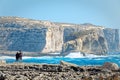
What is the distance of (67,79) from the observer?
20141mm

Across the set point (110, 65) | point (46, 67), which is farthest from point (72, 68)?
point (110, 65)

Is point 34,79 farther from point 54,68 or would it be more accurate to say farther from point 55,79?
point 54,68

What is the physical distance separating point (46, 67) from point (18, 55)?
37.8 feet

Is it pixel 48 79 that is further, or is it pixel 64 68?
pixel 64 68

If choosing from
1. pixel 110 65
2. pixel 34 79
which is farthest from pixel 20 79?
pixel 110 65

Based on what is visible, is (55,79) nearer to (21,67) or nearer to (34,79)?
(34,79)

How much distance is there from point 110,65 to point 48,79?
14.6 meters

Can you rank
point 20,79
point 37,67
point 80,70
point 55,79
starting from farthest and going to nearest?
1. point 37,67
2. point 80,70
3. point 55,79
4. point 20,79

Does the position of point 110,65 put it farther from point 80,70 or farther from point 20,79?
point 20,79

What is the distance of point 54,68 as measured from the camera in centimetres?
3019

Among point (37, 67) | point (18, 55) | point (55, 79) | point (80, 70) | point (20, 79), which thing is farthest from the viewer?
point (18, 55)

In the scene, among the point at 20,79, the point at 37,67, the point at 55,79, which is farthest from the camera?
the point at 37,67

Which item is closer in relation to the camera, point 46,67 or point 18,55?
point 46,67

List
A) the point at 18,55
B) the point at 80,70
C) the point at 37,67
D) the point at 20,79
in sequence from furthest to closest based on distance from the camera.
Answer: the point at 18,55 < the point at 37,67 < the point at 80,70 < the point at 20,79
